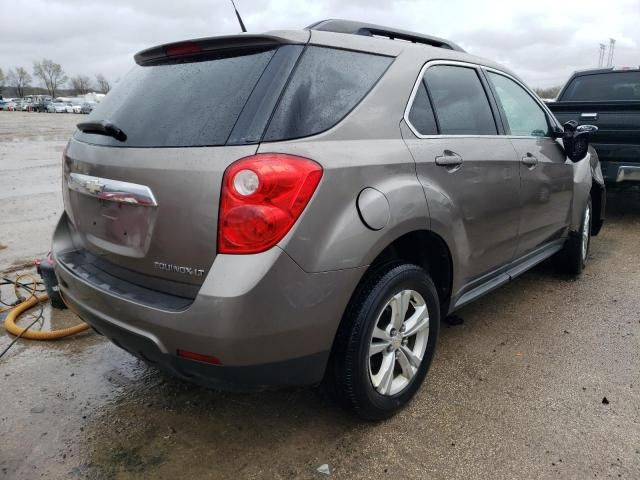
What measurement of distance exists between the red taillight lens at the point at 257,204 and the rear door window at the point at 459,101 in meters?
1.12

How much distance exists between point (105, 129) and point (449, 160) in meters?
1.63

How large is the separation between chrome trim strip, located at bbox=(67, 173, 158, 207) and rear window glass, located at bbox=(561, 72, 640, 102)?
705cm

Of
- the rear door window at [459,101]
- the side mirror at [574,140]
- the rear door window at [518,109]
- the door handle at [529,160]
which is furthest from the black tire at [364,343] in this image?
the side mirror at [574,140]

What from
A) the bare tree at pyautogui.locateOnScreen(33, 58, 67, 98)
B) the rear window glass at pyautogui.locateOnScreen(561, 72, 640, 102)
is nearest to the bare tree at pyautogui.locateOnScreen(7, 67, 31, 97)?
the bare tree at pyautogui.locateOnScreen(33, 58, 67, 98)

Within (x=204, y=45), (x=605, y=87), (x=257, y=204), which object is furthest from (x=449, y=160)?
(x=605, y=87)

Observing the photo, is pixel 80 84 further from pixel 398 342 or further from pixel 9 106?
pixel 398 342

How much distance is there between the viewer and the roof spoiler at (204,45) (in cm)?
209

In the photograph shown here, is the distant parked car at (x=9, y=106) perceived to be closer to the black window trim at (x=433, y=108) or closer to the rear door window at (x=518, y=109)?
the rear door window at (x=518, y=109)

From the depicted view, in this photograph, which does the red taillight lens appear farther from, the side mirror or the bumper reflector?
the side mirror

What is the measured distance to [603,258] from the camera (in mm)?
5070

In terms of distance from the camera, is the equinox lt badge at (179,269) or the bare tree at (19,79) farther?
the bare tree at (19,79)

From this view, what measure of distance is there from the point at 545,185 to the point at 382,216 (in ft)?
6.36

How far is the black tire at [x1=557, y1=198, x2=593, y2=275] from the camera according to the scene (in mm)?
4262

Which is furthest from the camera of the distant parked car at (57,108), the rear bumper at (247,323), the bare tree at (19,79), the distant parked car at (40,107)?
the bare tree at (19,79)
